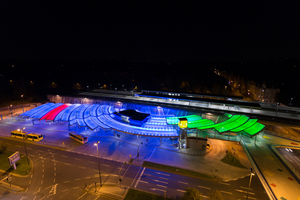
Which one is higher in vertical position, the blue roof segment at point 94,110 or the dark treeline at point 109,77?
the dark treeline at point 109,77

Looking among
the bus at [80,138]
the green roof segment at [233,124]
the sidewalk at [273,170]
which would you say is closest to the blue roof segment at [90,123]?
the bus at [80,138]

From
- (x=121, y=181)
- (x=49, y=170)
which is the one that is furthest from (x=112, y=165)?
(x=49, y=170)

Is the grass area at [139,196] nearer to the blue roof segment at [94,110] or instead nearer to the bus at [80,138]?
the bus at [80,138]

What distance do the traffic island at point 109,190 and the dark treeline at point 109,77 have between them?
5333 cm

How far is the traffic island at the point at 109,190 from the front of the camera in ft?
60.3

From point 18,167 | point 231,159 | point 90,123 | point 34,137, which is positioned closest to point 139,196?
point 231,159

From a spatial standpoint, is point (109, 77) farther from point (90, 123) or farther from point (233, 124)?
point (233, 124)

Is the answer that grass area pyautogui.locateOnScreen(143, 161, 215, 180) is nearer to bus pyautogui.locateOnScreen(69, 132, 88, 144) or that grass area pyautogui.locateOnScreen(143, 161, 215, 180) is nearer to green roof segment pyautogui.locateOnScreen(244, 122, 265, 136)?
green roof segment pyautogui.locateOnScreen(244, 122, 265, 136)

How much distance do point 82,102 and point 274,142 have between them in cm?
5605

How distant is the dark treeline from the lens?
2726 inches

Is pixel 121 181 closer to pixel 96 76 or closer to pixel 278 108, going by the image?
pixel 278 108

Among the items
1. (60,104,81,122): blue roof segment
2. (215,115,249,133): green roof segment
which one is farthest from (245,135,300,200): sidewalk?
(60,104,81,122): blue roof segment

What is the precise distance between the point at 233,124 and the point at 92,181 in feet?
102

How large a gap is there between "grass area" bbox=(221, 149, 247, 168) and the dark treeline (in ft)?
185
